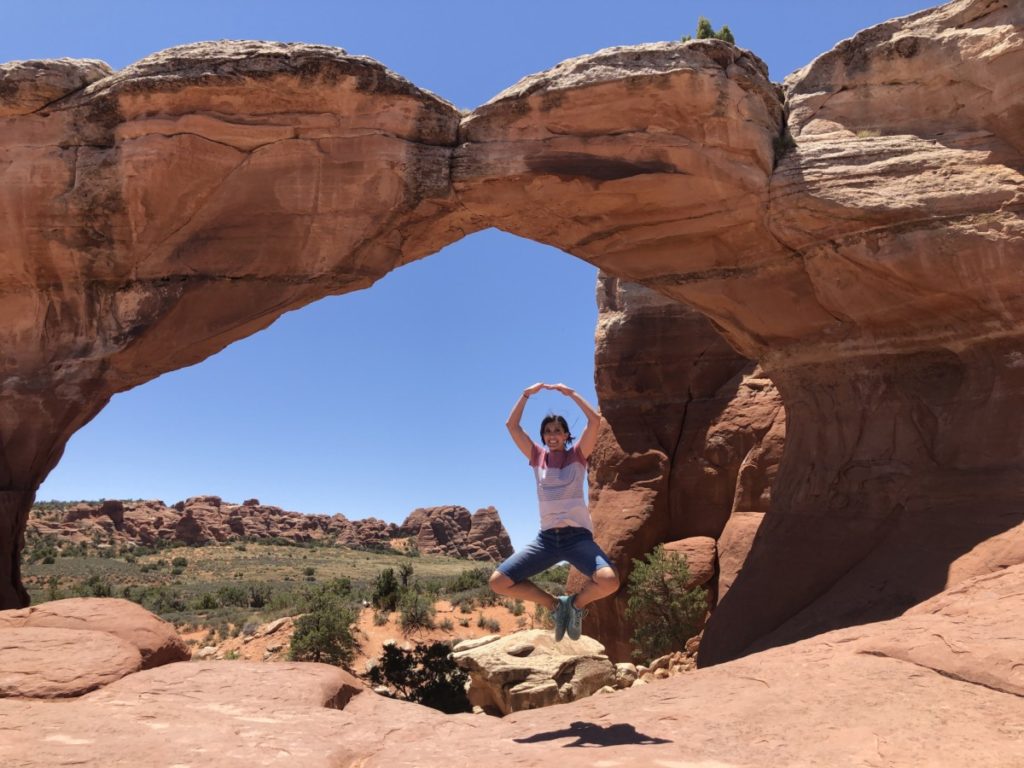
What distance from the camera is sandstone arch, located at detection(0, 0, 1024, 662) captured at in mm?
10984

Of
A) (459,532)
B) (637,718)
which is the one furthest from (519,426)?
(459,532)

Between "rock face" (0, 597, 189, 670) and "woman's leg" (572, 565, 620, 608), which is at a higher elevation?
"woman's leg" (572, 565, 620, 608)

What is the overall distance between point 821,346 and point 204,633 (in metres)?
20.8

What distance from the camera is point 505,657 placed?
49.3 ft

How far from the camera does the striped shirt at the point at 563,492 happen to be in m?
6.07

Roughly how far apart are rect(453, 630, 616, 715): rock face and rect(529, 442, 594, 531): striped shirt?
8786mm

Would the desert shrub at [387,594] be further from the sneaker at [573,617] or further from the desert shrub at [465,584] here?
the sneaker at [573,617]

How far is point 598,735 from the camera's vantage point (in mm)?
5230

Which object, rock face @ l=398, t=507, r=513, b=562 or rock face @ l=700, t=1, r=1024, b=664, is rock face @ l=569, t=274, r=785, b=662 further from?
rock face @ l=398, t=507, r=513, b=562

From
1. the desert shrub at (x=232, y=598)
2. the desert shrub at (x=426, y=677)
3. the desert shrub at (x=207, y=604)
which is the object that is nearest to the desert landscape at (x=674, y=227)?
the desert shrub at (x=426, y=677)

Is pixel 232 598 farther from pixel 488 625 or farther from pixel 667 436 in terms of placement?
pixel 667 436

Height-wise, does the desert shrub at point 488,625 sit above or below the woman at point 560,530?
below

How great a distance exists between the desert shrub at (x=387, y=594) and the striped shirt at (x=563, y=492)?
21.0 m

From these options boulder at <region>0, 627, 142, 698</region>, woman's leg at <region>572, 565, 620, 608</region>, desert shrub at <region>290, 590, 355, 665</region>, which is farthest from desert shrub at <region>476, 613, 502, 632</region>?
woman's leg at <region>572, 565, 620, 608</region>
